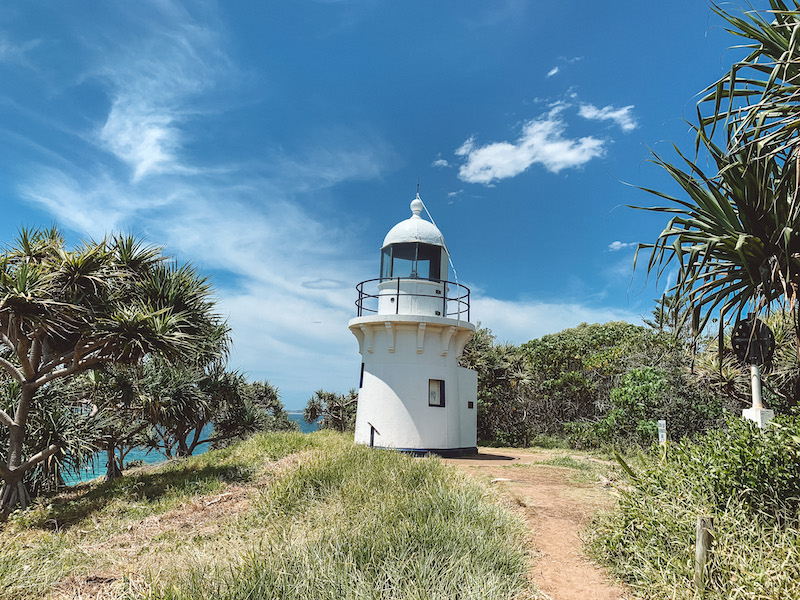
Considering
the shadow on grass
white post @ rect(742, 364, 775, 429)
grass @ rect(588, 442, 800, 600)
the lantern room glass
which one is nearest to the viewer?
grass @ rect(588, 442, 800, 600)

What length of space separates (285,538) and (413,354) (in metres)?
9.84

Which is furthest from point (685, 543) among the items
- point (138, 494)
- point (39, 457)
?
point (39, 457)

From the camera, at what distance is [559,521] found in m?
7.24

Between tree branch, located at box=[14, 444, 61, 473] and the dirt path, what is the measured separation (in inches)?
348

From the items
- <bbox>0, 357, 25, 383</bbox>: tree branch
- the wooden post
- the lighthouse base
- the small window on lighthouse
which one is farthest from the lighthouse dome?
the wooden post

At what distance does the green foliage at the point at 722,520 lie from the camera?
4270mm

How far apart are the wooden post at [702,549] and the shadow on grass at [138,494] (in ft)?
28.8

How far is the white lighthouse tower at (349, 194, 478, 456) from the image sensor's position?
15000mm

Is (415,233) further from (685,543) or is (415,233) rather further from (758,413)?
(685,543)

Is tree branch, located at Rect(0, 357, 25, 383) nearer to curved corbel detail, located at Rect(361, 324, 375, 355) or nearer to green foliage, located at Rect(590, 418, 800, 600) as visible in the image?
curved corbel detail, located at Rect(361, 324, 375, 355)

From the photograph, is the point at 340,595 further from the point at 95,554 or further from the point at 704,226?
the point at 704,226

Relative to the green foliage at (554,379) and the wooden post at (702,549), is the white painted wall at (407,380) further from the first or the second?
the wooden post at (702,549)

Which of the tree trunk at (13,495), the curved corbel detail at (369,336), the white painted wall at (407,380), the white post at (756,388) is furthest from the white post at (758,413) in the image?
the tree trunk at (13,495)

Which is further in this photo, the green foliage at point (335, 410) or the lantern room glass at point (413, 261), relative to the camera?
the green foliage at point (335, 410)
